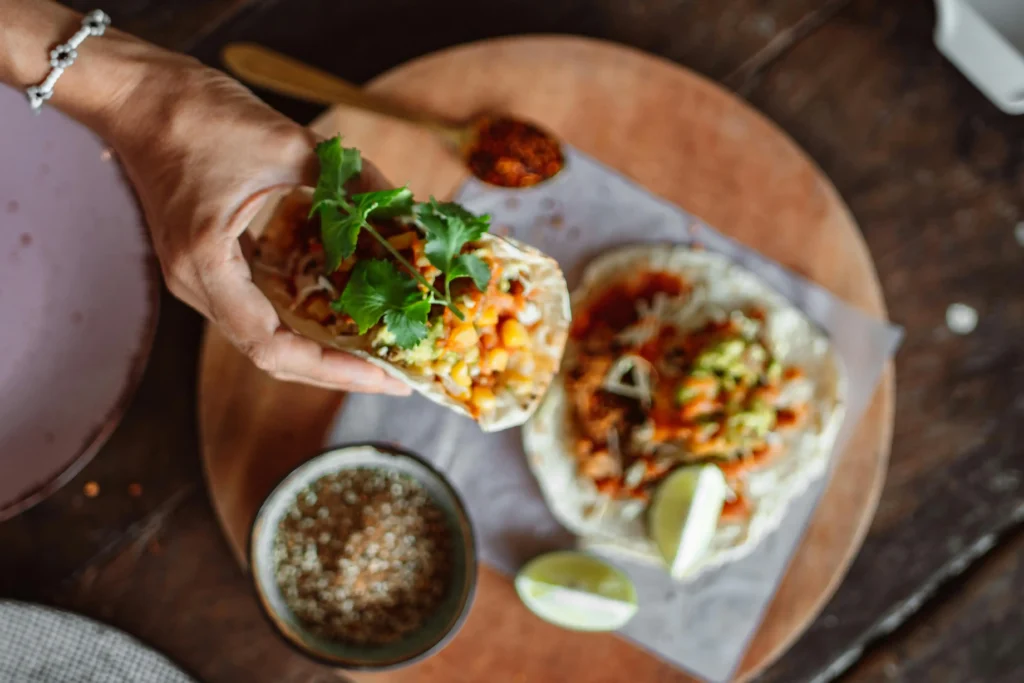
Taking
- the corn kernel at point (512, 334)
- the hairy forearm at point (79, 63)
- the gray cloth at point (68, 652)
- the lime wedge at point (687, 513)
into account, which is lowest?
the gray cloth at point (68, 652)

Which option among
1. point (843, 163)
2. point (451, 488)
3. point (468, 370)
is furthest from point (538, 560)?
point (843, 163)

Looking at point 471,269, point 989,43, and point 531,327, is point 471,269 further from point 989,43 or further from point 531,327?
point 989,43

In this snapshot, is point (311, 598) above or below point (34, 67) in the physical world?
below

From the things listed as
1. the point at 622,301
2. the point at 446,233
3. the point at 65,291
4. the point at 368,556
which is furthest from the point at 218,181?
the point at 622,301

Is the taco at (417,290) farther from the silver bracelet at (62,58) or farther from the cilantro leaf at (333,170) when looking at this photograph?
the silver bracelet at (62,58)

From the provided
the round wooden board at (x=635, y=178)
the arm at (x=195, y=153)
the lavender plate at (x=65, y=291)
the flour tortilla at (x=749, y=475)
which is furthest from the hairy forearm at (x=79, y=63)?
the flour tortilla at (x=749, y=475)

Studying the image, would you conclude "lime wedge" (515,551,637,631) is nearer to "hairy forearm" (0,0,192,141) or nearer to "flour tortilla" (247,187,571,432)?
"flour tortilla" (247,187,571,432)

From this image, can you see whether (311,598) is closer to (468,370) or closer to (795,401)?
(468,370)
